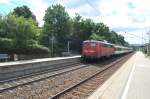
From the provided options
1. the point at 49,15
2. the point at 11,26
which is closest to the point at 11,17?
the point at 11,26

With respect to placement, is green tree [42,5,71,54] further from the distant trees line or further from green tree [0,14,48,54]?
green tree [0,14,48,54]

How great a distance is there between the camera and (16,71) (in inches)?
817

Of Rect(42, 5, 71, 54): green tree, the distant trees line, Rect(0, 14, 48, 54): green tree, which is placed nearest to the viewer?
Rect(0, 14, 48, 54): green tree

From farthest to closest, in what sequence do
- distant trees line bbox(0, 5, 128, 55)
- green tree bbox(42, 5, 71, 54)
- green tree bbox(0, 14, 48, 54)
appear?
1. green tree bbox(42, 5, 71, 54)
2. distant trees line bbox(0, 5, 128, 55)
3. green tree bbox(0, 14, 48, 54)

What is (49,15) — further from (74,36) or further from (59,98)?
(59,98)

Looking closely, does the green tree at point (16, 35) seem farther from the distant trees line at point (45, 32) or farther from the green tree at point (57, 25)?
the green tree at point (57, 25)

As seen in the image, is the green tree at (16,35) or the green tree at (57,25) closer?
the green tree at (16,35)

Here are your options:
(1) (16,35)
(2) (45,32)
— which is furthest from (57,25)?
(1) (16,35)

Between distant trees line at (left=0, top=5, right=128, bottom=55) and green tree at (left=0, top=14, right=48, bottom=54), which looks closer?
green tree at (left=0, top=14, right=48, bottom=54)

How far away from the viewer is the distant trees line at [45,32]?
41.1m

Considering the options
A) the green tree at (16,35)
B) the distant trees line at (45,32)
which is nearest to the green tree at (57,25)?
the distant trees line at (45,32)

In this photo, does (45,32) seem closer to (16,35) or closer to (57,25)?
(57,25)

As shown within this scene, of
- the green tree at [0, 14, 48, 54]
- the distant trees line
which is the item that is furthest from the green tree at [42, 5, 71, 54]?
the green tree at [0, 14, 48, 54]

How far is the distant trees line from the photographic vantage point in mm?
41062
